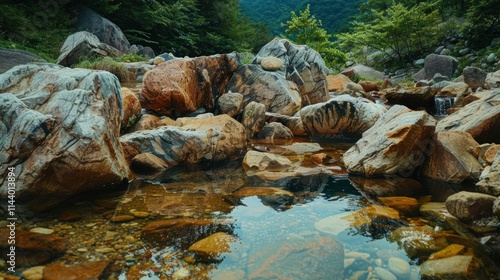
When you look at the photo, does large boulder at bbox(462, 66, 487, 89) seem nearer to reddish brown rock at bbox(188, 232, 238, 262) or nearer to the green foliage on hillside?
reddish brown rock at bbox(188, 232, 238, 262)

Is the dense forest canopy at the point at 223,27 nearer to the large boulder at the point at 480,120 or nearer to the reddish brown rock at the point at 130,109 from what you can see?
the reddish brown rock at the point at 130,109

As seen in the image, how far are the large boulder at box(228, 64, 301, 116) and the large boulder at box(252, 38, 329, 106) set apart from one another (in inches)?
33.5

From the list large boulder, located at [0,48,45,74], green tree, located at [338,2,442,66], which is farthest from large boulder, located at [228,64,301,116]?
green tree, located at [338,2,442,66]

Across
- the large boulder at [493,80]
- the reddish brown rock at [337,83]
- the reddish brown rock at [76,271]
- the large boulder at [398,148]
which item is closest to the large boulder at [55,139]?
the reddish brown rock at [76,271]

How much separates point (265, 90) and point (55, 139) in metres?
5.64

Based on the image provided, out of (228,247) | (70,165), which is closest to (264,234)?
(228,247)

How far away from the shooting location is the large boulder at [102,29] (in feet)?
51.0

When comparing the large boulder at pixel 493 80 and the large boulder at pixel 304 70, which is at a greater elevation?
the large boulder at pixel 304 70

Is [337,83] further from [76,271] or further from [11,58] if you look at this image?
[76,271]

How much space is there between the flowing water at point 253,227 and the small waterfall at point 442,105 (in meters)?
6.40

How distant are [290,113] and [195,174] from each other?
4.27m

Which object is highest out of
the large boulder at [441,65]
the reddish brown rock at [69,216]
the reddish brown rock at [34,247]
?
the reddish brown rock at [34,247]

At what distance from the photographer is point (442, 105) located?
995 centimetres

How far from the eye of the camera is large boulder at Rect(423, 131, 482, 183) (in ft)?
13.6
